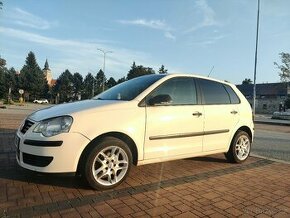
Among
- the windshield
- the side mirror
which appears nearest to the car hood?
the windshield

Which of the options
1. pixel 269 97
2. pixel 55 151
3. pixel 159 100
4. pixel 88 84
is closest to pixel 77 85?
pixel 88 84

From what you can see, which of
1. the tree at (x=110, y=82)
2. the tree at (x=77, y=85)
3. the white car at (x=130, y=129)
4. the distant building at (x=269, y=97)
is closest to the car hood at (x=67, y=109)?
the white car at (x=130, y=129)

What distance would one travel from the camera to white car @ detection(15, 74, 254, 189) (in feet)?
14.3

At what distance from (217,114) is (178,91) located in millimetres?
969

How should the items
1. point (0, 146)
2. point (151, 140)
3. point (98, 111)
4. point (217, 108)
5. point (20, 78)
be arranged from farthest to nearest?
point (20, 78)
point (0, 146)
point (217, 108)
point (151, 140)
point (98, 111)

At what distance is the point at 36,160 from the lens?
4.41 meters

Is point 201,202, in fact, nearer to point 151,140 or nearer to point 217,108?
point 151,140

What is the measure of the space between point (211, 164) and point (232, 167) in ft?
1.33

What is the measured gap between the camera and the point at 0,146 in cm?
743

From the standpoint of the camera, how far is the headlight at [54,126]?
4.36 m

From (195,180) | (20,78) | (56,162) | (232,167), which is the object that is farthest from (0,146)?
(20,78)

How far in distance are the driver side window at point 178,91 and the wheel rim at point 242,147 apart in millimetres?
1602

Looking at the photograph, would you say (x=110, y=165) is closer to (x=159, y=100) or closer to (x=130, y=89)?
(x=159, y=100)

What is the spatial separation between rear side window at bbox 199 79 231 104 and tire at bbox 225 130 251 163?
76cm
